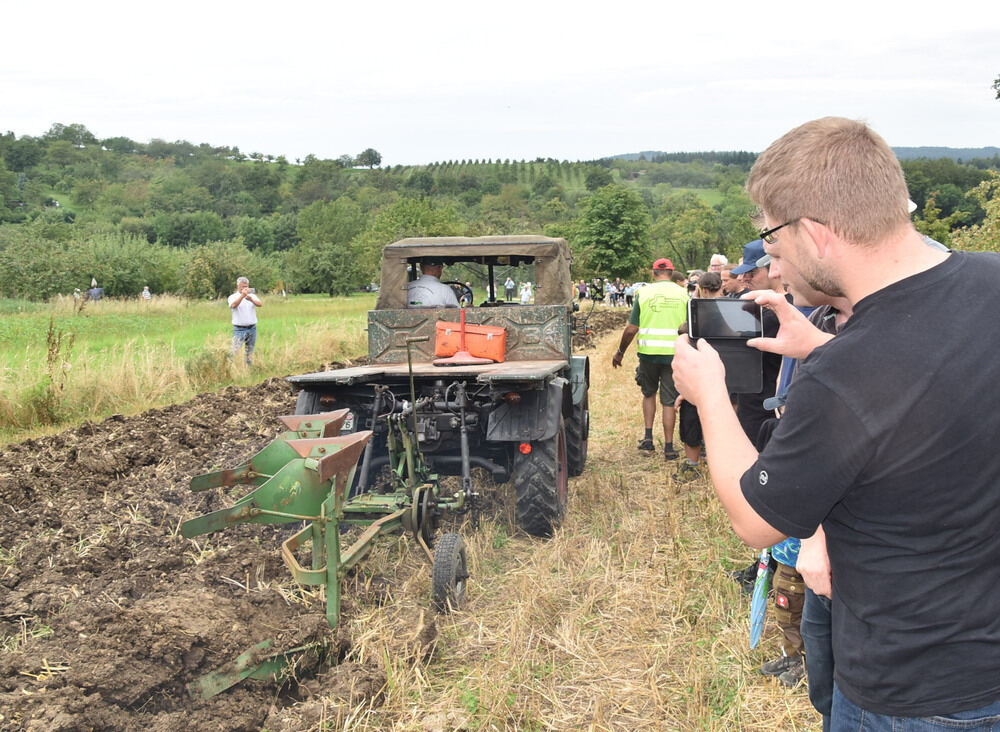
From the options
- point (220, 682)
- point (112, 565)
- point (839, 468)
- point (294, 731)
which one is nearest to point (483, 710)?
point (294, 731)

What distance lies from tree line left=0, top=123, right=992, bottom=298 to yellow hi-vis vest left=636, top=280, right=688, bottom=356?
37.3ft

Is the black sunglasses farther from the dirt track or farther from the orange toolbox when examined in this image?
the orange toolbox

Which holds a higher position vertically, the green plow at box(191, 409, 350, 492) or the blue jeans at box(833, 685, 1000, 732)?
the blue jeans at box(833, 685, 1000, 732)

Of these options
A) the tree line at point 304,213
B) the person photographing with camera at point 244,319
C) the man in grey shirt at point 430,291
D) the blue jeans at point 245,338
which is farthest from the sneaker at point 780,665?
the tree line at point 304,213

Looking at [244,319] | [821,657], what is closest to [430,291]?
[821,657]

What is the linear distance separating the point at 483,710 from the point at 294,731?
741 mm

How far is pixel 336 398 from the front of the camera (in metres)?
5.62

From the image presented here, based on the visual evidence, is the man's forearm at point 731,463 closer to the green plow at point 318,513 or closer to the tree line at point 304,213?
the green plow at point 318,513

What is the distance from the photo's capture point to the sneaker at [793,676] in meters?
Answer: 3.46

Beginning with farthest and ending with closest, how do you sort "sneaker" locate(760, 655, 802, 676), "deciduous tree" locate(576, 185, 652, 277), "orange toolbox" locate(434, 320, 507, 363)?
"deciduous tree" locate(576, 185, 652, 277)
"orange toolbox" locate(434, 320, 507, 363)
"sneaker" locate(760, 655, 802, 676)

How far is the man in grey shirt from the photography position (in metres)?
7.02

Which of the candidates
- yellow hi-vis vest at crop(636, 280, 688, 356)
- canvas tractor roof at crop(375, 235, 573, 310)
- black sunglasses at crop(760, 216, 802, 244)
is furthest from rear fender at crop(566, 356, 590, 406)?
black sunglasses at crop(760, 216, 802, 244)

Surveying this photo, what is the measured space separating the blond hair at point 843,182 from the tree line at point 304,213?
16886 mm

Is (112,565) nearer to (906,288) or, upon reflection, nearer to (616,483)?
(616,483)
